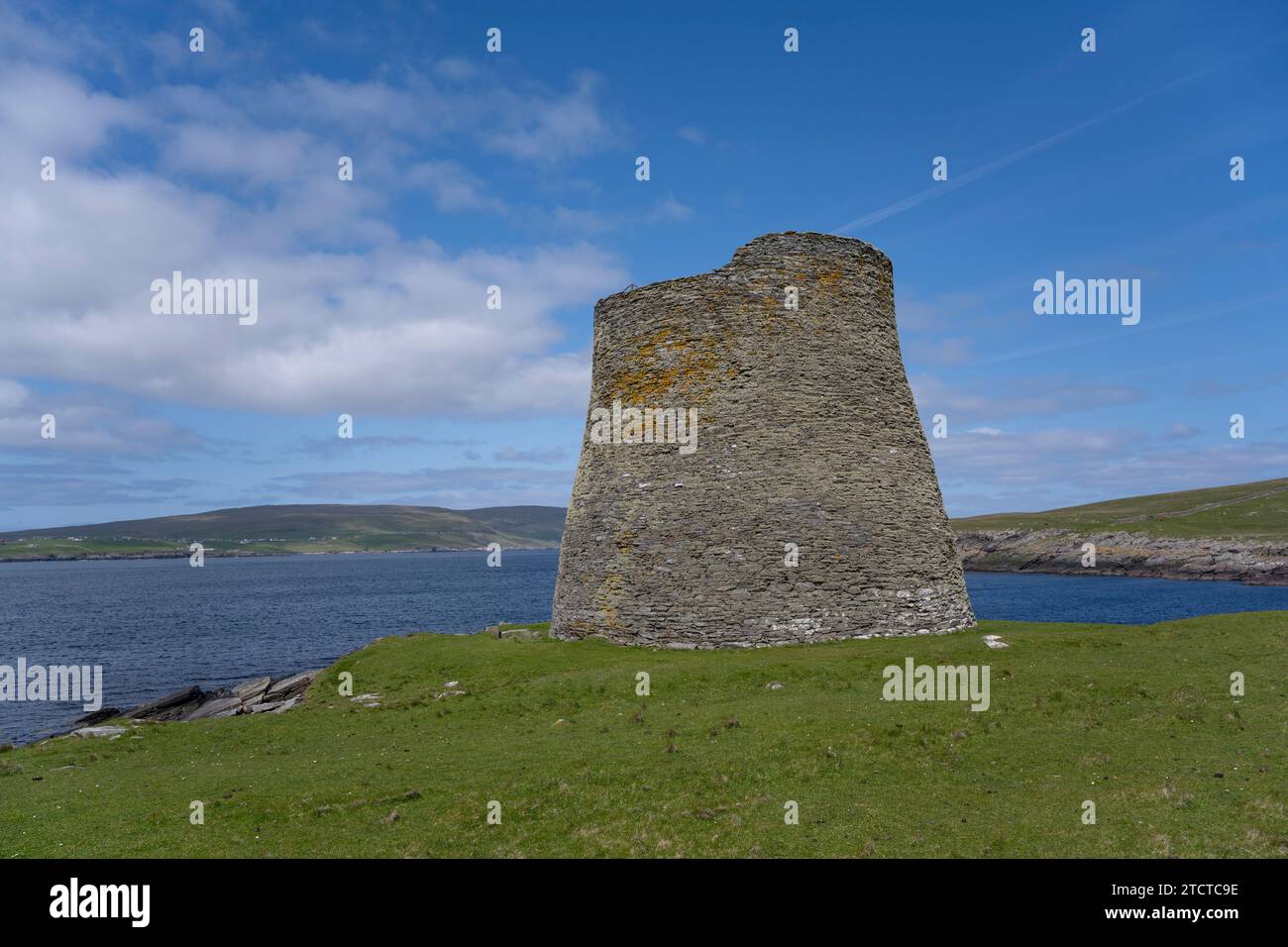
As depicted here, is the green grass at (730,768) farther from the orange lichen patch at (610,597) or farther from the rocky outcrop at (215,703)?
the rocky outcrop at (215,703)

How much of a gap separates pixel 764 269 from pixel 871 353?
4979 millimetres

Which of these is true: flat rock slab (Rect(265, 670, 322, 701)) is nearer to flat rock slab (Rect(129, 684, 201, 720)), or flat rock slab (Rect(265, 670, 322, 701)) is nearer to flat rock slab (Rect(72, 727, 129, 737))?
flat rock slab (Rect(129, 684, 201, 720))

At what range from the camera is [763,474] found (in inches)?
995

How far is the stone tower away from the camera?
24.7m

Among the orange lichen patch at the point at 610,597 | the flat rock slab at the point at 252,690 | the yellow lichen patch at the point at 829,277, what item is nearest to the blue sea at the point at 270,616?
the flat rock slab at the point at 252,690

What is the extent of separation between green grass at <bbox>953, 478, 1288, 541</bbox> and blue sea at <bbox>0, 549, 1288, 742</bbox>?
2390 centimetres

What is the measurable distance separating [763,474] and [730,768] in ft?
44.7

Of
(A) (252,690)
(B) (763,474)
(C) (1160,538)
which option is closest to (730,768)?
(B) (763,474)

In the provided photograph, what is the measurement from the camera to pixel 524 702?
19.0 meters

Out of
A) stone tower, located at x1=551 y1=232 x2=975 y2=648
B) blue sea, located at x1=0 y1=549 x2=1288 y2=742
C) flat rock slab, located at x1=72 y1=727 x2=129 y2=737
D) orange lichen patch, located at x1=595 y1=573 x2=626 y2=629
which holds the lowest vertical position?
blue sea, located at x1=0 y1=549 x2=1288 y2=742

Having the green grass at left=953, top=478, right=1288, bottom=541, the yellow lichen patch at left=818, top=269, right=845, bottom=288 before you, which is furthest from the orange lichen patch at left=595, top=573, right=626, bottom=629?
the green grass at left=953, top=478, right=1288, bottom=541
